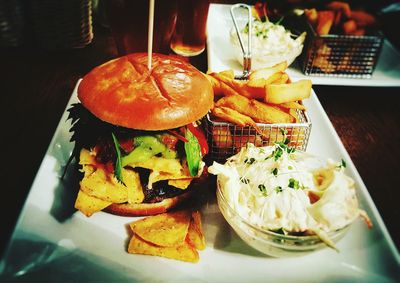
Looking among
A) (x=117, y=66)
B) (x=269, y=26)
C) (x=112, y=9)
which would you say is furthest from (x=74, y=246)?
(x=269, y=26)

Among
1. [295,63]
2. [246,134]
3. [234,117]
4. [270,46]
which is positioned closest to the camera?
[234,117]

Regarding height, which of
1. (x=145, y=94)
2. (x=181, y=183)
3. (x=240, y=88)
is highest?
(x=145, y=94)

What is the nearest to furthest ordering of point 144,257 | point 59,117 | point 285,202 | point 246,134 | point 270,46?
point 285,202 → point 144,257 → point 246,134 → point 59,117 → point 270,46

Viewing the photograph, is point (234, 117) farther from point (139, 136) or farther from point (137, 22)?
point (137, 22)

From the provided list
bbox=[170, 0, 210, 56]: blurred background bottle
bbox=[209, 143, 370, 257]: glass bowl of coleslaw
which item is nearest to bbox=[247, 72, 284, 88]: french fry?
bbox=[209, 143, 370, 257]: glass bowl of coleslaw

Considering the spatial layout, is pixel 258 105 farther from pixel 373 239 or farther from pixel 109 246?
pixel 109 246

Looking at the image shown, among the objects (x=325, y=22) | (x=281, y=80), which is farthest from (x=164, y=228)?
(x=325, y=22)
